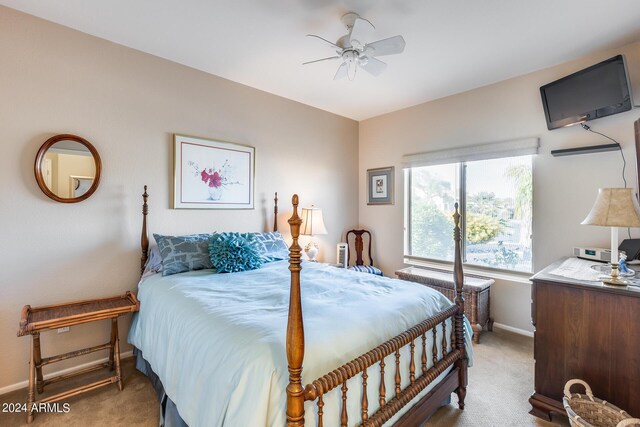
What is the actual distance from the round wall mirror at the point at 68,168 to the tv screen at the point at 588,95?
4168mm

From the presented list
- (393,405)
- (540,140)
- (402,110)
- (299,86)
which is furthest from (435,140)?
(393,405)

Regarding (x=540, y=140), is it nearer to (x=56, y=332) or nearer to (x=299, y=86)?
(x=299, y=86)

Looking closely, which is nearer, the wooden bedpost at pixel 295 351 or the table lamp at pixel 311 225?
the wooden bedpost at pixel 295 351

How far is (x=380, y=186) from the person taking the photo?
4.57 m

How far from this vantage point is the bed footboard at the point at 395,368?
1073mm

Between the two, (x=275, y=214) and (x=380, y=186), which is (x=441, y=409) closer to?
(x=275, y=214)

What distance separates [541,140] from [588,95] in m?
0.54

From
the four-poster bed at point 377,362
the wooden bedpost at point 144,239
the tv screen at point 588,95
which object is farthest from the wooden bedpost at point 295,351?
the tv screen at point 588,95

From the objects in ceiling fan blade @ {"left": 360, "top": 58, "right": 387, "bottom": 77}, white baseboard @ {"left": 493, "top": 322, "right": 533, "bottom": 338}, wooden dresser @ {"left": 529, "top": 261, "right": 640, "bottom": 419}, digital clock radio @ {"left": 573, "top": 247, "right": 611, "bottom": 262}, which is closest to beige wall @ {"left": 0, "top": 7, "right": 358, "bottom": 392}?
ceiling fan blade @ {"left": 360, "top": 58, "right": 387, "bottom": 77}

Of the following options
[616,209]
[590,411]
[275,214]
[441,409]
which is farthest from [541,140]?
[275,214]

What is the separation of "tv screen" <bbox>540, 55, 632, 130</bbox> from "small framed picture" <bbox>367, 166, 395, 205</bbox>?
6.44 ft

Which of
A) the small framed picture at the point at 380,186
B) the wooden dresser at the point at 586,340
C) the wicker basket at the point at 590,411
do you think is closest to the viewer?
the wicker basket at the point at 590,411

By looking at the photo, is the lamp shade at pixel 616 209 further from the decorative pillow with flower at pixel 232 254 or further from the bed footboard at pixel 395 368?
the decorative pillow with flower at pixel 232 254

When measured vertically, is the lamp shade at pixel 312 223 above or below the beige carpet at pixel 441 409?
above
